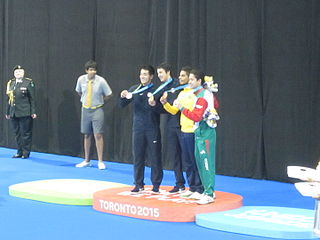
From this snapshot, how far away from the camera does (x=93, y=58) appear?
1104cm

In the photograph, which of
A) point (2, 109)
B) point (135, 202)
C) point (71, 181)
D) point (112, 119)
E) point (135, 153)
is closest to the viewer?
point (135, 202)

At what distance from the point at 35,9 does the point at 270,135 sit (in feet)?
18.9

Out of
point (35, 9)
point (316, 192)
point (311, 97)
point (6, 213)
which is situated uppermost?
point (35, 9)

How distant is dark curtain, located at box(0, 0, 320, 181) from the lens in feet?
27.3

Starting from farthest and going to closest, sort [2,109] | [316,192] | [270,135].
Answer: [2,109]
[270,135]
[316,192]

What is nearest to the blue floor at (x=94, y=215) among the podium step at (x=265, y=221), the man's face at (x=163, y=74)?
the podium step at (x=265, y=221)

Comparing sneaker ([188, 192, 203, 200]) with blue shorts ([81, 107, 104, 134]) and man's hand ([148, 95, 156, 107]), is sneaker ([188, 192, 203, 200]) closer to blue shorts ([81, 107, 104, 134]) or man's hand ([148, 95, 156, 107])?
man's hand ([148, 95, 156, 107])

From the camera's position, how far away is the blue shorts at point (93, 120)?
977 cm

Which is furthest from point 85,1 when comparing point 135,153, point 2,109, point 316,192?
point 316,192

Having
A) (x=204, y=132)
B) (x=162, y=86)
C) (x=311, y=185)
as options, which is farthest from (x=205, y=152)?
(x=311, y=185)

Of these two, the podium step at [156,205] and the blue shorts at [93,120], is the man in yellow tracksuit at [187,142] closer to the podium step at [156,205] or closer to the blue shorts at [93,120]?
the podium step at [156,205]

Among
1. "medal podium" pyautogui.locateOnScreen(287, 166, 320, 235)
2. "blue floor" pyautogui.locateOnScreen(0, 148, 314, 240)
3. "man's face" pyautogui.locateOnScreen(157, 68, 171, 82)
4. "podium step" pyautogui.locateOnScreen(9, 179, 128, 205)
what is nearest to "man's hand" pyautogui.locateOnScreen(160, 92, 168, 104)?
"man's face" pyautogui.locateOnScreen(157, 68, 171, 82)

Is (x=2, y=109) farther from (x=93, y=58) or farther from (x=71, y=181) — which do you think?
(x=71, y=181)

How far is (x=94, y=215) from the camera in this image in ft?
20.9
